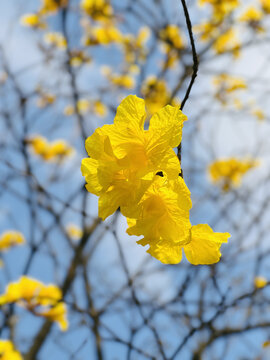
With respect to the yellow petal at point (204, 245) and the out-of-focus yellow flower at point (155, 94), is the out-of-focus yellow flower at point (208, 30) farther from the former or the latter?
the yellow petal at point (204, 245)

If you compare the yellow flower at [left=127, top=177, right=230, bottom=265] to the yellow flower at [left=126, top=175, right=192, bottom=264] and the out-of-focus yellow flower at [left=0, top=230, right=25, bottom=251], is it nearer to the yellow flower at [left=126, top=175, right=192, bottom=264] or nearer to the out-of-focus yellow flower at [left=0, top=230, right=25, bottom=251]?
the yellow flower at [left=126, top=175, right=192, bottom=264]

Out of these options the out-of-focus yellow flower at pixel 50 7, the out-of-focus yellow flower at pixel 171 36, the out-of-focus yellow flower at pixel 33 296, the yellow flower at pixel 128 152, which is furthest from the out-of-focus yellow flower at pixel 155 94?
the yellow flower at pixel 128 152

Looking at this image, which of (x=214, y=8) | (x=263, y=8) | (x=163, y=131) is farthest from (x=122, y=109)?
(x=263, y=8)

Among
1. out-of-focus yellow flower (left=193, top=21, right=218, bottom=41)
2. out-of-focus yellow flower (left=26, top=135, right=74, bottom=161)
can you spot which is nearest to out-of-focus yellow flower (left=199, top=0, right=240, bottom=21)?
out-of-focus yellow flower (left=193, top=21, right=218, bottom=41)

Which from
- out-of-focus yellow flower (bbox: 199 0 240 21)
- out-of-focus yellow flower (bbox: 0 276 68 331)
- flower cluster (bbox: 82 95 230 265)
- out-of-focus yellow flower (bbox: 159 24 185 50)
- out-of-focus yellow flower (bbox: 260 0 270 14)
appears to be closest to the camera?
flower cluster (bbox: 82 95 230 265)

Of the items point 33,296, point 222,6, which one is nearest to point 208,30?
point 222,6

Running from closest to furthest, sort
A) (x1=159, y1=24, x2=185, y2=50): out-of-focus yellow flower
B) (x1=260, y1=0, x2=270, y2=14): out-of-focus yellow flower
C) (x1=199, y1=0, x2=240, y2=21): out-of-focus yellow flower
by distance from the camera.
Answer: (x1=159, y1=24, x2=185, y2=50): out-of-focus yellow flower < (x1=199, y1=0, x2=240, y2=21): out-of-focus yellow flower < (x1=260, y1=0, x2=270, y2=14): out-of-focus yellow flower

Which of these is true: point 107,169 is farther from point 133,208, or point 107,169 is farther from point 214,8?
point 214,8
